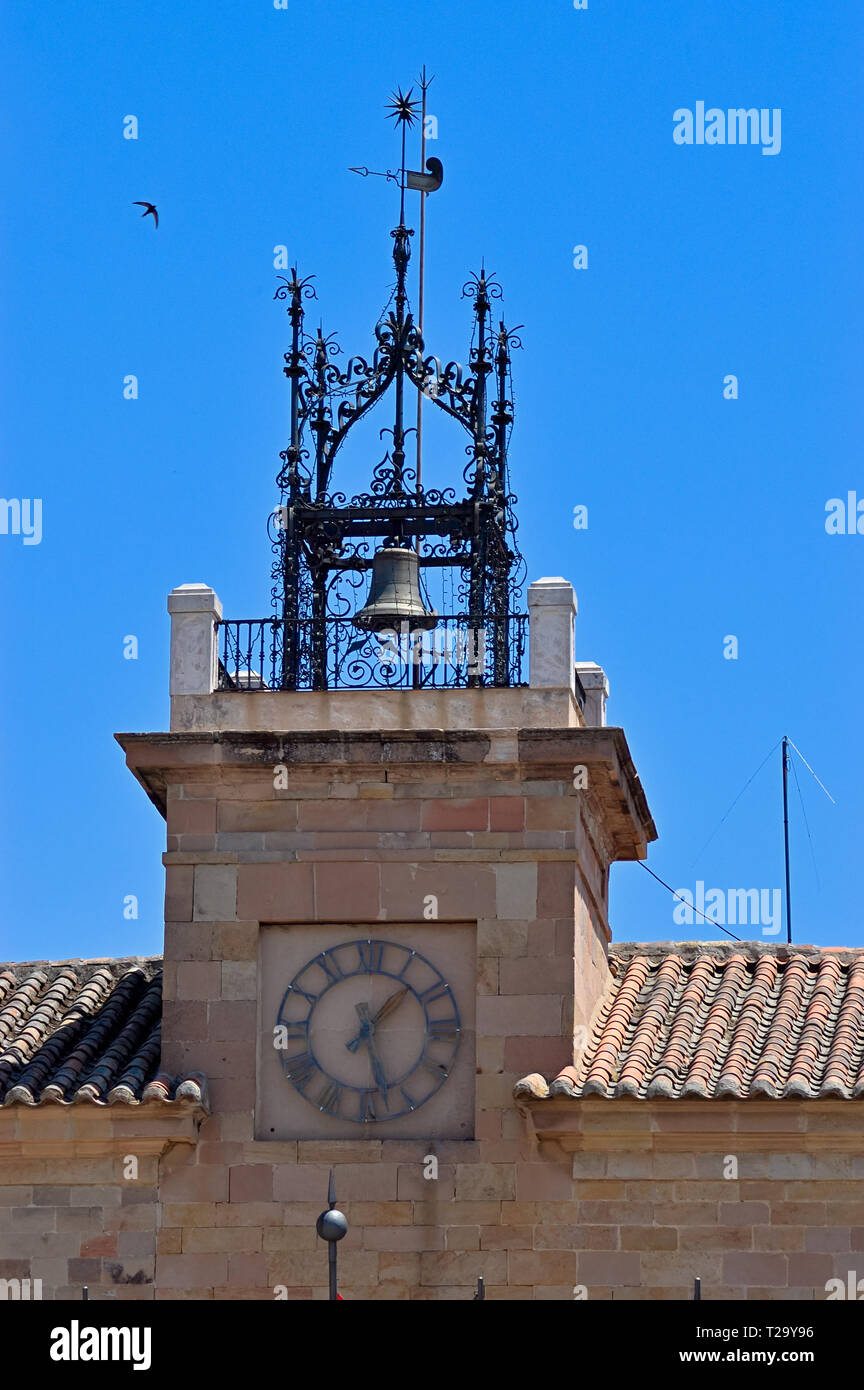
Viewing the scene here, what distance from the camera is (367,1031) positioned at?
20.4 metres

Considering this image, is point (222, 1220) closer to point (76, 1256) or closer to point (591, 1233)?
point (76, 1256)

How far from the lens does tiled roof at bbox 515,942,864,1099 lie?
19.8 meters

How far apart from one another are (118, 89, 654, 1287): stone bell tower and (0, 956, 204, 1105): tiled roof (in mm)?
459

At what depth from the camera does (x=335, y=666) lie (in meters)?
21.3

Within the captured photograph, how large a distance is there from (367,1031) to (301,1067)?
0.55 meters

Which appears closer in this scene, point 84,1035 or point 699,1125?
point 699,1125

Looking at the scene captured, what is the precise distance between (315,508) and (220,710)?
6.26 feet

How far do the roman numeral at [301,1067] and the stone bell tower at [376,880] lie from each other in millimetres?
18

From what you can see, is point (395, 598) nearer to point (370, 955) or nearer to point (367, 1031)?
point (370, 955)

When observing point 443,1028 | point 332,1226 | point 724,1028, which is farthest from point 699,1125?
point 332,1226

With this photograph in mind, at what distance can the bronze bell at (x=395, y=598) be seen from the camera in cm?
2119

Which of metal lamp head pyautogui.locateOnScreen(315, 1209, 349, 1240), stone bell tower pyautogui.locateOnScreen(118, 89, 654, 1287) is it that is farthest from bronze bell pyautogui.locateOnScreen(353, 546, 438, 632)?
metal lamp head pyautogui.locateOnScreen(315, 1209, 349, 1240)

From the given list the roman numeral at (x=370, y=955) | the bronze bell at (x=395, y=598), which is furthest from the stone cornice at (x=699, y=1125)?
the bronze bell at (x=395, y=598)
